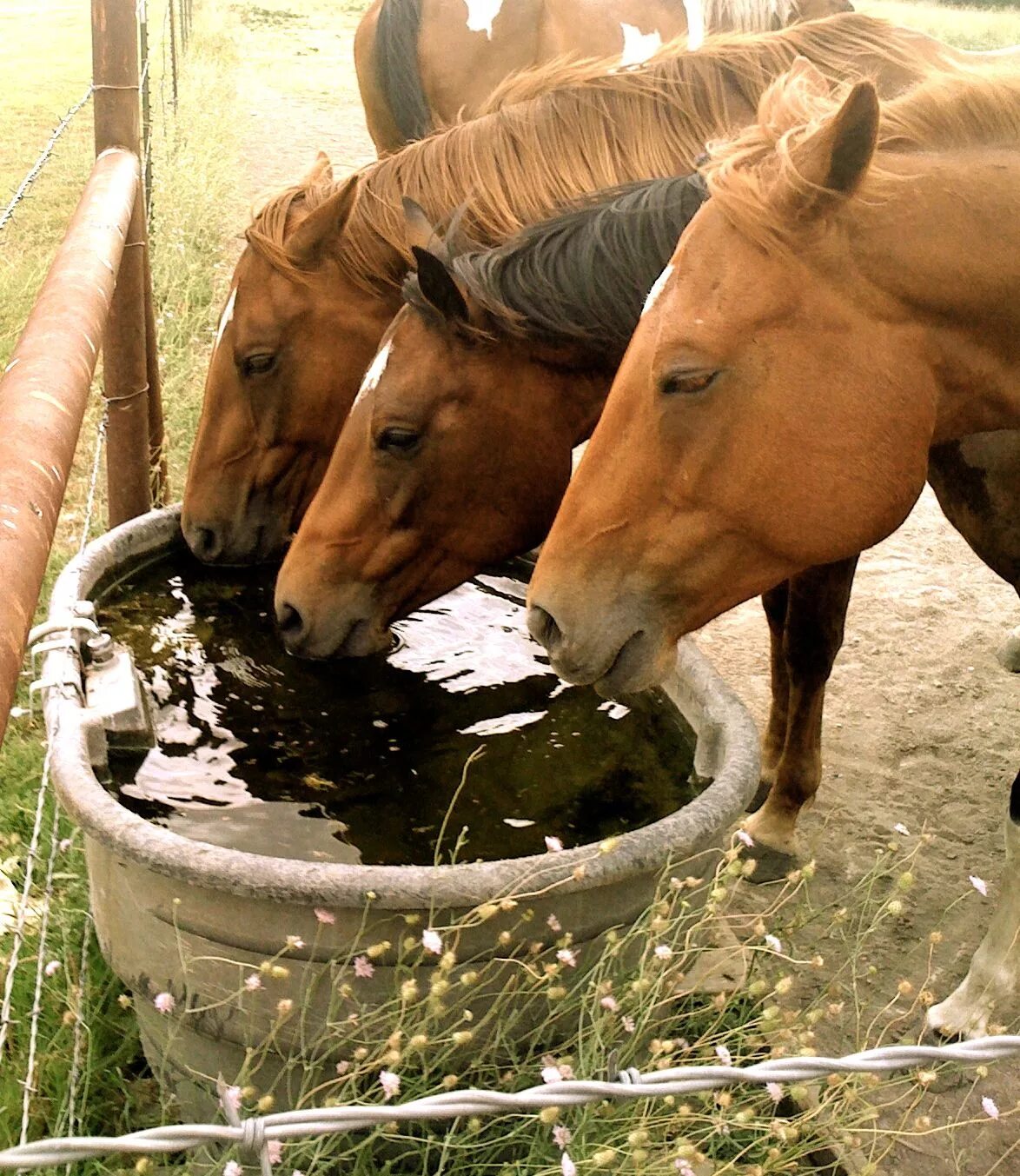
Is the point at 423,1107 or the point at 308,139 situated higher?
the point at 423,1107

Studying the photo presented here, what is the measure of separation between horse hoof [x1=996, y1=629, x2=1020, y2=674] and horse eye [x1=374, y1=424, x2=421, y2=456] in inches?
98.4

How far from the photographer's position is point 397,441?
2436 millimetres

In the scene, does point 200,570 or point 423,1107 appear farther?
point 200,570

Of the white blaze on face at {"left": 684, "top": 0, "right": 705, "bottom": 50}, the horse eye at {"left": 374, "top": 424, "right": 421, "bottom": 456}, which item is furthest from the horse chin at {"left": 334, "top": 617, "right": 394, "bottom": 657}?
the white blaze on face at {"left": 684, "top": 0, "right": 705, "bottom": 50}

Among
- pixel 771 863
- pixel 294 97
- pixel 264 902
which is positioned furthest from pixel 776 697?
pixel 294 97

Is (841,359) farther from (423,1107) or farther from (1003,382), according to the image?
(423,1107)

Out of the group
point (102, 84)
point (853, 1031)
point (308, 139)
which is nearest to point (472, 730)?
point (853, 1031)

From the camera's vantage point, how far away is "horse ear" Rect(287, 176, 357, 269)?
2.67 metres

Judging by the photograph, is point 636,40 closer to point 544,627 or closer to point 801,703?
point 801,703

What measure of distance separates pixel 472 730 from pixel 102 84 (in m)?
1.92

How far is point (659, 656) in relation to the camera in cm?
196

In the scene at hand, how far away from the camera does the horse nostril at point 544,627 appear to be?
1.95 metres

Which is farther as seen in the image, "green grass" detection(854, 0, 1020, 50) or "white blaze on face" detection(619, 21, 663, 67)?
"green grass" detection(854, 0, 1020, 50)

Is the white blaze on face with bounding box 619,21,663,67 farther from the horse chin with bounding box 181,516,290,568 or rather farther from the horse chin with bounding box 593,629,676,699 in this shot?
the horse chin with bounding box 593,629,676,699
